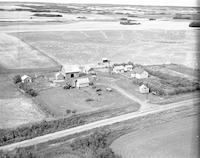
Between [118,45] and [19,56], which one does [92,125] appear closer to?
[19,56]

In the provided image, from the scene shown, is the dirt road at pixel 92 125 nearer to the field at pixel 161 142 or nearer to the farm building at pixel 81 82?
the field at pixel 161 142

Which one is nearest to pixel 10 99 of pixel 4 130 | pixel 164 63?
pixel 4 130

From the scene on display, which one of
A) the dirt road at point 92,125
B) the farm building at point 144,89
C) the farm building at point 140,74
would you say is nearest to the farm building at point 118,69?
the farm building at point 140,74

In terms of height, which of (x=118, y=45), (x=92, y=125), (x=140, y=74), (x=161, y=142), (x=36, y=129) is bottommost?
(x=161, y=142)

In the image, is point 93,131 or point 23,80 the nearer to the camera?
point 93,131

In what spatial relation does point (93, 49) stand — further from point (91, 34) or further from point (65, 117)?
point (65, 117)

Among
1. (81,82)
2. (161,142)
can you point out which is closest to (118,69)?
(81,82)

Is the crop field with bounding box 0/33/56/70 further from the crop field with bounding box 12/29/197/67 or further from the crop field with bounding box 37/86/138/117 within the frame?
the crop field with bounding box 37/86/138/117
